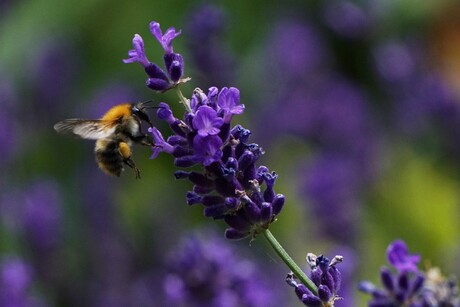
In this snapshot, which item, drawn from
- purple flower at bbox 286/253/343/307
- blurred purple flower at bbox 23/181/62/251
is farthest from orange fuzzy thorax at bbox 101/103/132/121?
blurred purple flower at bbox 23/181/62/251

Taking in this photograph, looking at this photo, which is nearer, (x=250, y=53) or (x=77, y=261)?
(x=77, y=261)

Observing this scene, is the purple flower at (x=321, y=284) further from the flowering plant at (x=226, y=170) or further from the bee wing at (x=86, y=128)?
the bee wing at (x=86, y=128)

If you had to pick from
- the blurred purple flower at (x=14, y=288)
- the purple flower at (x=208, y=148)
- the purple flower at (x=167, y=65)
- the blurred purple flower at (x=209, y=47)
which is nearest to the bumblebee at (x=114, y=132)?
the purple flower at (x=167, y=65)

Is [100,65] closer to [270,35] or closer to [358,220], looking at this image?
[270,35]

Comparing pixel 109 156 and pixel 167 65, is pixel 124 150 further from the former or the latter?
pixel 167 65

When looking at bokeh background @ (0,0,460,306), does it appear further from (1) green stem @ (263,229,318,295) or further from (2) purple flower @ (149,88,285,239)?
(1) green stem @ (263,229,318,295)

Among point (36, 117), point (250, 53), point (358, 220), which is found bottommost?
point (358, 220)

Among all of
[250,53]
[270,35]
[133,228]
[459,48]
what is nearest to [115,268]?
[133,228]
